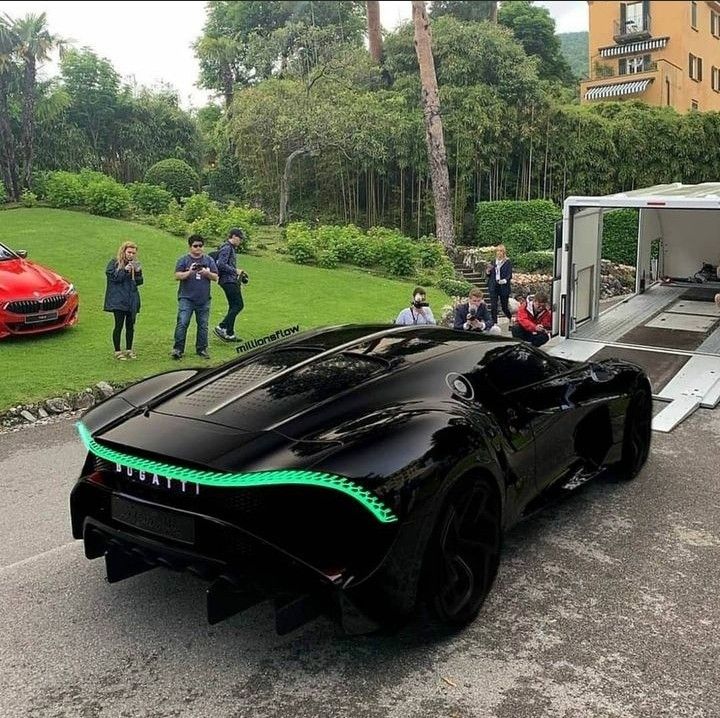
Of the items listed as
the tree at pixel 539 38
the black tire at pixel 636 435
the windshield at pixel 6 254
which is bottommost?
the black tire at pixel 636 435

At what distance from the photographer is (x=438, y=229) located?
67.9 ft

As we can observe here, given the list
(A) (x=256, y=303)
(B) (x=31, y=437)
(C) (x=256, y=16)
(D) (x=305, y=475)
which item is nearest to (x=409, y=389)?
(D) (x=305, y=475)

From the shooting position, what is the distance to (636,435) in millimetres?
5641

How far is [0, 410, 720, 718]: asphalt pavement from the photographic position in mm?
3117

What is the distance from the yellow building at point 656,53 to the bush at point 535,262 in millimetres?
4679

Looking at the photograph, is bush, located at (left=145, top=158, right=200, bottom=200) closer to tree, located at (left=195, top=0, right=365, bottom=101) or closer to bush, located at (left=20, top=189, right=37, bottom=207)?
tree, located at (left=195, top=0, right=365, bottom=101)

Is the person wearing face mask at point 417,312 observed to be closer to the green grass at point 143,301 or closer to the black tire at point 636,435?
the green grass at point 143,301

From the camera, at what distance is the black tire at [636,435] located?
5.52 metres

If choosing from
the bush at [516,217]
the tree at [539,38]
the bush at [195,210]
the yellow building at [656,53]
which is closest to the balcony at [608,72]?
the yellow building at [656,53]

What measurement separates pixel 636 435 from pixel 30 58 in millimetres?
20083

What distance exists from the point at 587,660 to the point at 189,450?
6.42 ft

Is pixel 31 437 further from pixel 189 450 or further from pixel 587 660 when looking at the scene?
pixel 587 660

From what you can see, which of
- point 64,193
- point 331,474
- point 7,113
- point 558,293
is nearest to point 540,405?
point 331,474

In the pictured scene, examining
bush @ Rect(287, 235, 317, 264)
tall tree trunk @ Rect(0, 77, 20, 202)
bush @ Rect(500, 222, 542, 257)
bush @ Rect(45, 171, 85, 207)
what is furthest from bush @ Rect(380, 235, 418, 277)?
tall tree trunk @ Rect(0, 77, 20, 202)
